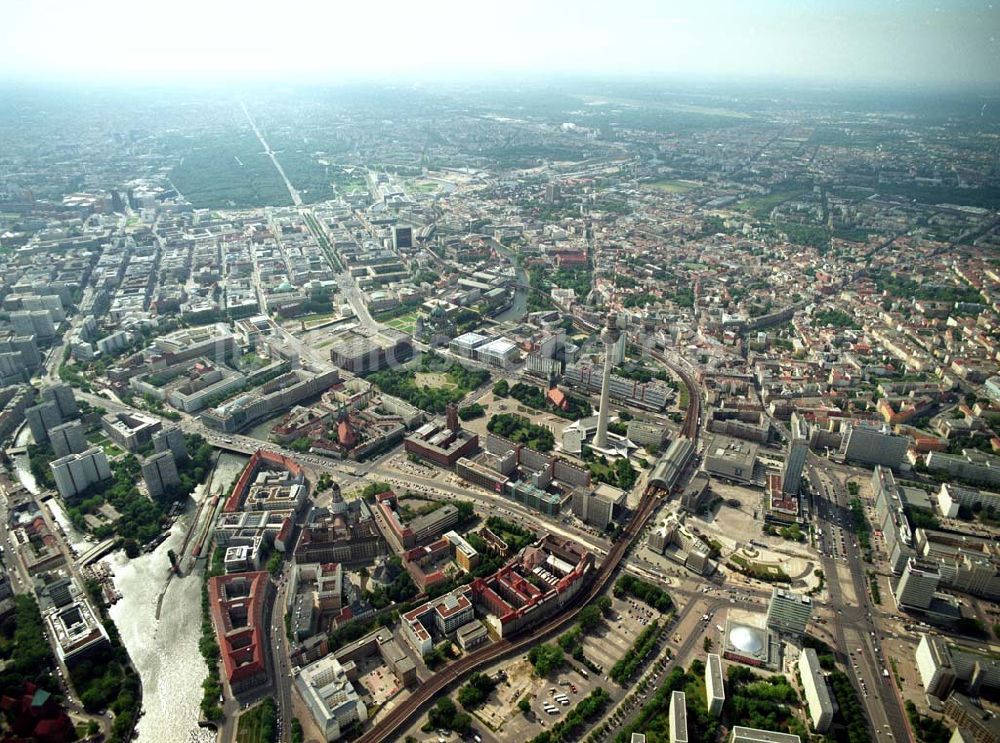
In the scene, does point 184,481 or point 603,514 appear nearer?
point 603,514

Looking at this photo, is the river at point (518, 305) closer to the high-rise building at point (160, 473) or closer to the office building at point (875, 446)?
the office building at point (875, 446)

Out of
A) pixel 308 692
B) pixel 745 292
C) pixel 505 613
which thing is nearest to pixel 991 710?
pixel 505 613

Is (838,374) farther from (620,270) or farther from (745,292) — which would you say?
(620,270)

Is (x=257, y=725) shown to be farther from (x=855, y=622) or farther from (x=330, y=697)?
(x=855, y=622)

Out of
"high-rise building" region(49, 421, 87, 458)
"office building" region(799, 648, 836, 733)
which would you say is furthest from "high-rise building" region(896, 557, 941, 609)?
"high-rise building" region(49, 421, 87, 458)

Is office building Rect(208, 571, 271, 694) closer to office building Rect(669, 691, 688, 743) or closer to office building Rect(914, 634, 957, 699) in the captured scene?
office building Rect(669, 691, 688, 743)
